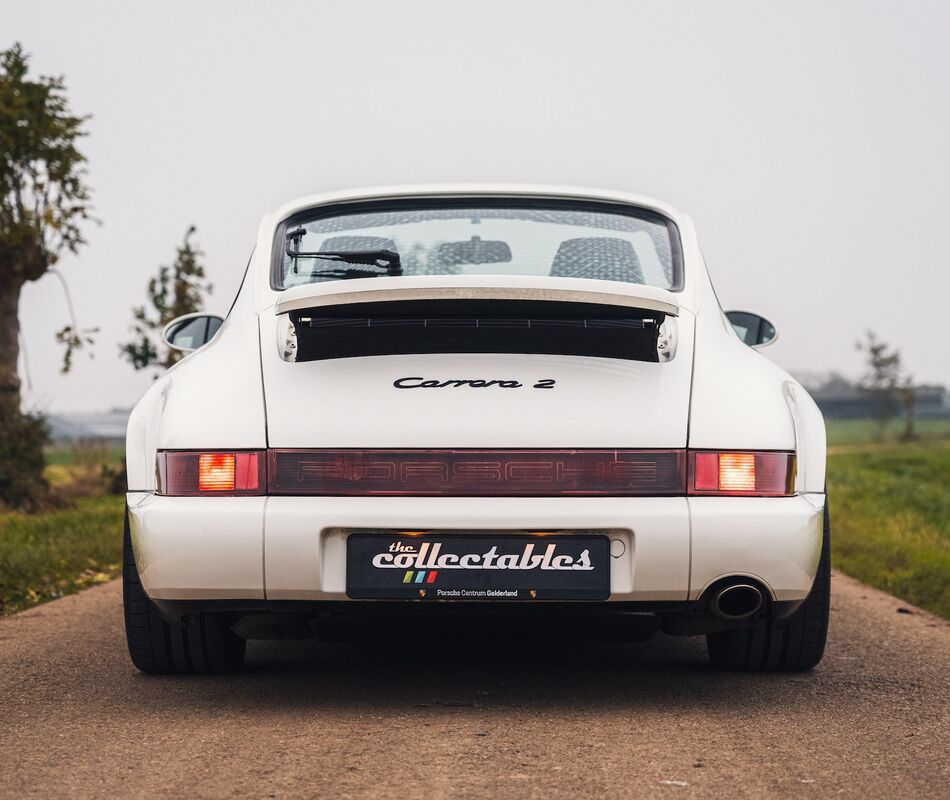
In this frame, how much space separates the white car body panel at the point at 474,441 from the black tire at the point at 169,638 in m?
0.45

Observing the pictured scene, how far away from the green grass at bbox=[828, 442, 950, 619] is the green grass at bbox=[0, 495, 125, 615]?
15.8ft

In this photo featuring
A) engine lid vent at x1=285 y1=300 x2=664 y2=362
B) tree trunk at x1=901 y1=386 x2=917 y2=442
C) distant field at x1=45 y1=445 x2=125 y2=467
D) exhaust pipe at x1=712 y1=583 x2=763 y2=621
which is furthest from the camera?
tree trunk at x1=901 y1=386 x2=917 y2=442

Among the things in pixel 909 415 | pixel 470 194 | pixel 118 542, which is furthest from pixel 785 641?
pixel 909 415

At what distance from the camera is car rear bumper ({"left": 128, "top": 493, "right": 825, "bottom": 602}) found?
4023 millimetres

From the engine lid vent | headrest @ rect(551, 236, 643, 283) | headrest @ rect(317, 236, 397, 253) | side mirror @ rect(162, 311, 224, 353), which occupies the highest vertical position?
headrest @ rect(317, 236, 397, 253)

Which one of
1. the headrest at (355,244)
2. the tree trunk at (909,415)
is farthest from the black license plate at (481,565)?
the tree trunk at (909,415)

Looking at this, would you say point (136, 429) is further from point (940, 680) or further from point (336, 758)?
point (940, 680)

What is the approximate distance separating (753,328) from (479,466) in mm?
1854

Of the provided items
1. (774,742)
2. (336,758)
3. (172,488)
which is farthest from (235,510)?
(774,742)

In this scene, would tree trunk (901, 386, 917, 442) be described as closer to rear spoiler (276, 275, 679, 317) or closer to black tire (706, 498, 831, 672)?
black tire (706, 498, 831, 672)

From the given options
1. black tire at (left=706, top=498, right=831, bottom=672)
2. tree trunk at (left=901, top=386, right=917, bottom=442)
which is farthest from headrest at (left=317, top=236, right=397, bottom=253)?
tree trunk at (left=901, top=386, right=917, bottom=442)

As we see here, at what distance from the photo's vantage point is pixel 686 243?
5.02 m

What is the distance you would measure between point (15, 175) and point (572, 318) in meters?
11.8

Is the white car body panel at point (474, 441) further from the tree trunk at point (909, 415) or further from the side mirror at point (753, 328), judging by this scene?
the tree trunk at point (909, 415)
